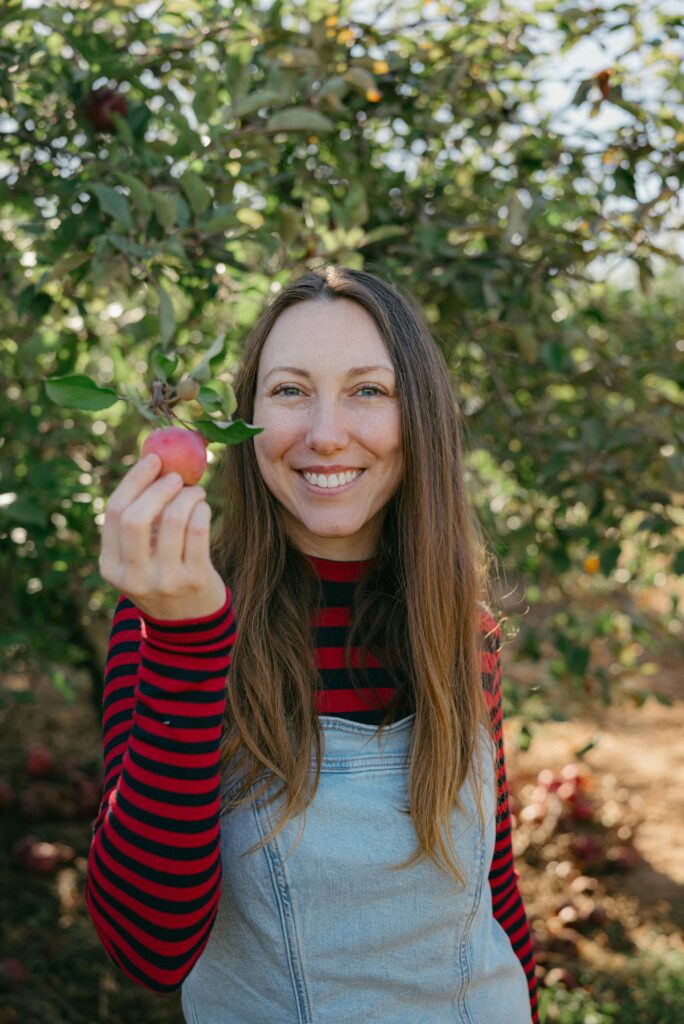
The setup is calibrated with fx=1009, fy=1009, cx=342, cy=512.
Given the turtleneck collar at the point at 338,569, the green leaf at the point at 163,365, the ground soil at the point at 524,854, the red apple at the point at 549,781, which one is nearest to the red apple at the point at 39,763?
the ground soil at the point at 524,854

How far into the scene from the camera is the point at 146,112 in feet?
5.82

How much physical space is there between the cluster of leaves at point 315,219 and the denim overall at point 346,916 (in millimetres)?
725

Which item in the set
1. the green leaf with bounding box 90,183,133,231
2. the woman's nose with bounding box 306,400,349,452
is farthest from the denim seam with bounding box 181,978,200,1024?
the green leaf with bounding box 90,183,133,231

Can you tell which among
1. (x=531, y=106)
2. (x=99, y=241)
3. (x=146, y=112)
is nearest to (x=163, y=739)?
(x=99, y=241)

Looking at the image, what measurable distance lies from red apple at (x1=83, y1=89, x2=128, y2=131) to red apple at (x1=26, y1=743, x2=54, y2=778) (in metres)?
2.33

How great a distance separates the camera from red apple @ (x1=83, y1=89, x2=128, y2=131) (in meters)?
1.73

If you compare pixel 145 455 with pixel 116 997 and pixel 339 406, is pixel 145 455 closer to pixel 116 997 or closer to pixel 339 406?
pixel 339 406

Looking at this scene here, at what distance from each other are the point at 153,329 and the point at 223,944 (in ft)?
3.51

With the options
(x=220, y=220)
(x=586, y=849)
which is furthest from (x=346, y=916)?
(x=586, y=849)

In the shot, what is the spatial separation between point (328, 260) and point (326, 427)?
0.84 metres

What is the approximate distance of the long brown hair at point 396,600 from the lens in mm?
1214

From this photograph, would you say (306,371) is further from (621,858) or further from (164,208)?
(621,858)

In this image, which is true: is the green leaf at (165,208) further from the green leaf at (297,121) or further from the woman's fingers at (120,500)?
the woman's fingers at (120,500)

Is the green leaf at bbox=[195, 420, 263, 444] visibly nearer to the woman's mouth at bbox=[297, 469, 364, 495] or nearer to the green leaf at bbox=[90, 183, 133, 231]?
the woman's mouth at bbox=[297, 469, 364, 495]
